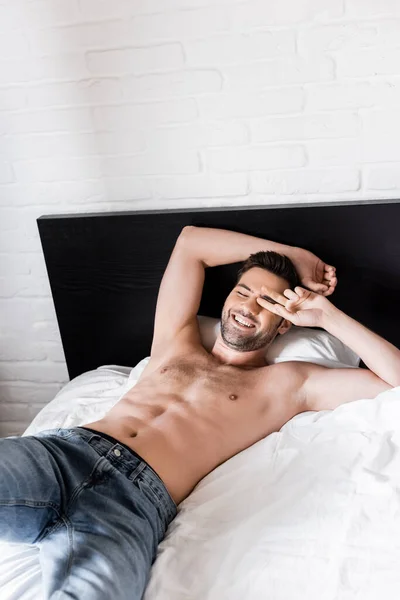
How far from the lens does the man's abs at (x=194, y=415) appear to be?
186 cm

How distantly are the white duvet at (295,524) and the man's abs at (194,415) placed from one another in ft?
0.18

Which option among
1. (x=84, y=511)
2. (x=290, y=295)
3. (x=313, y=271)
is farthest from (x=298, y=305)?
(x=84, y=511)

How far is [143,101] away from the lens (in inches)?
84.4

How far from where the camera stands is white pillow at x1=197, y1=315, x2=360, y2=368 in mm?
2145

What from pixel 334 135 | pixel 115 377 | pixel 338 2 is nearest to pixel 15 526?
pixel 115 377

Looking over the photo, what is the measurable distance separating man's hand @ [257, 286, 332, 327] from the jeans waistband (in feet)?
1.91

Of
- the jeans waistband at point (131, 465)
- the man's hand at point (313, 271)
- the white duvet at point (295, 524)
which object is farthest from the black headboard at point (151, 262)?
the jeans waistband at point (131, 465)

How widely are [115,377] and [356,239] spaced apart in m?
0.89

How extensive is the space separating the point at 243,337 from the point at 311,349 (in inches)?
9.2

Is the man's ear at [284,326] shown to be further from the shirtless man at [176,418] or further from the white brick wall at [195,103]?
the white brick wall at [195,103]

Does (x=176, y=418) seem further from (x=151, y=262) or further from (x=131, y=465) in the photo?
(x=151, y=262)

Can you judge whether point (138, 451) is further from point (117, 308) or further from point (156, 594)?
point (117, 308)

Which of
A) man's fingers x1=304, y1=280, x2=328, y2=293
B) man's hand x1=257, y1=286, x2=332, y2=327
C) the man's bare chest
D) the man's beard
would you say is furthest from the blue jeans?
man's fingers x1=304, y1=280, x2=328, y2=293

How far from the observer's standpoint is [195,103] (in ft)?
6.91
